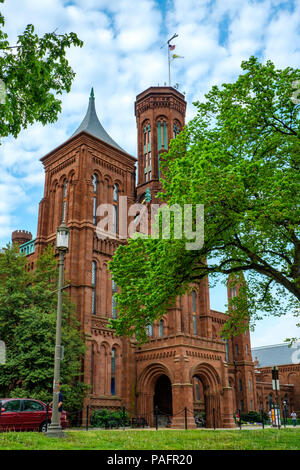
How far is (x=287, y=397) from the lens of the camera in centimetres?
6788

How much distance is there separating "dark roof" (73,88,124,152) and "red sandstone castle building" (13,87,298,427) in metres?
0.16

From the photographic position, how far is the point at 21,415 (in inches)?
729

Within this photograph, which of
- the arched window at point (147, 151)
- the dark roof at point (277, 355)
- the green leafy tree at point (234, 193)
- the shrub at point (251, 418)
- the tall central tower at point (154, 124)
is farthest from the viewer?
the dark roof at point (277, 355)

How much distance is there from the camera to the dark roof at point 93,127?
4682cm

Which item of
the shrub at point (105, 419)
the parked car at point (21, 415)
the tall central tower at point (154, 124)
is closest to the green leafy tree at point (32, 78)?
the parked car at point (21, 415)

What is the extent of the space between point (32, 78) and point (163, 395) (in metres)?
37.2

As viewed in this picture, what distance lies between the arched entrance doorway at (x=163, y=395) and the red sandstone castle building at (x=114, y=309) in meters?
0.09

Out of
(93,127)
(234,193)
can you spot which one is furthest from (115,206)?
(234,193)

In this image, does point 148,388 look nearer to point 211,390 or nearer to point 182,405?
point 211,390

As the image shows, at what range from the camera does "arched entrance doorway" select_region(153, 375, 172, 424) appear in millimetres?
40497

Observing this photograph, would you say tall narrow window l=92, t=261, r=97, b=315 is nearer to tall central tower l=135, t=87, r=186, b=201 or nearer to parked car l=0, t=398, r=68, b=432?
tall central tower l=135, t=87, r=186, b=201

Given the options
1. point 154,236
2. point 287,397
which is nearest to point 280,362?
point 287,397

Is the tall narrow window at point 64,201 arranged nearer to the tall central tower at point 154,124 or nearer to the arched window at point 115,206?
the arched window at point 115,206

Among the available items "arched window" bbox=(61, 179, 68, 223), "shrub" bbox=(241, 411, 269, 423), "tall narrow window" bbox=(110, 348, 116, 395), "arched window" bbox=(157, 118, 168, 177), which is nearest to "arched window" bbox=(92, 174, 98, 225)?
"arched window" bbox=(61, 179, 68, 223)
